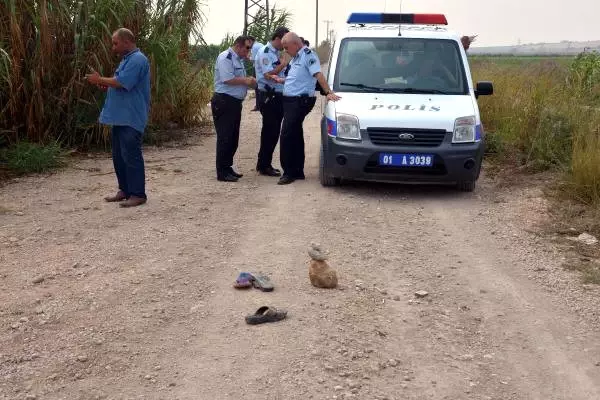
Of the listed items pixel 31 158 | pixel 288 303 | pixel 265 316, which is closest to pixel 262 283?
pixel 288 303

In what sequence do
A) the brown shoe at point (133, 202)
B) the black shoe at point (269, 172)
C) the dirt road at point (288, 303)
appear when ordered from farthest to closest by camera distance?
the black shoe at point (269, 172)
the brown shoe at point (133, 202)
the dirt road at point (288, 303)

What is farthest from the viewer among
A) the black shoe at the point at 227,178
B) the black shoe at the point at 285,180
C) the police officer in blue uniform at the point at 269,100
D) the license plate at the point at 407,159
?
the police officer in blue uniform at the point at 269,100

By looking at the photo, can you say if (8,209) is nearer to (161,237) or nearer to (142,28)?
(161,237)

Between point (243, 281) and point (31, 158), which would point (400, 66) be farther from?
point (31, 158)

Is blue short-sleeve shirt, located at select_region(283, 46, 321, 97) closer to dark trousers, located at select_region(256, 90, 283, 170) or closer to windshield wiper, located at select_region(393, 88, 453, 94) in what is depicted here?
dark trousers, located at select_region(256, 90, 283, 170)

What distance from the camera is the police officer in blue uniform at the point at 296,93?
8.16 metres

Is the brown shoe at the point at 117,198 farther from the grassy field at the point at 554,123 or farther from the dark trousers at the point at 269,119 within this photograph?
the grassy field at the point at 554,123

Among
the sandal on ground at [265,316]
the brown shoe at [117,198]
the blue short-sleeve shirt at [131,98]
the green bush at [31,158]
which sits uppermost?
the blue short-sleeve shirt at [131,98]

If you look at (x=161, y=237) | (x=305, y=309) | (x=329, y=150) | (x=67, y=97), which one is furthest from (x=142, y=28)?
(x=305, y=309)

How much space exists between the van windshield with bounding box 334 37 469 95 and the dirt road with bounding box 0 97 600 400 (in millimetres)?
1422

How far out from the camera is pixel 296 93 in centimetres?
825

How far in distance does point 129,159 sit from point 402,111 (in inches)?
112

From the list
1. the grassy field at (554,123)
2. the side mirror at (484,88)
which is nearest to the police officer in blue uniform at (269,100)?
the side mirror at (484,88)

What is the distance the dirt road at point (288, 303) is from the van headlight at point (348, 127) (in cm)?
66
